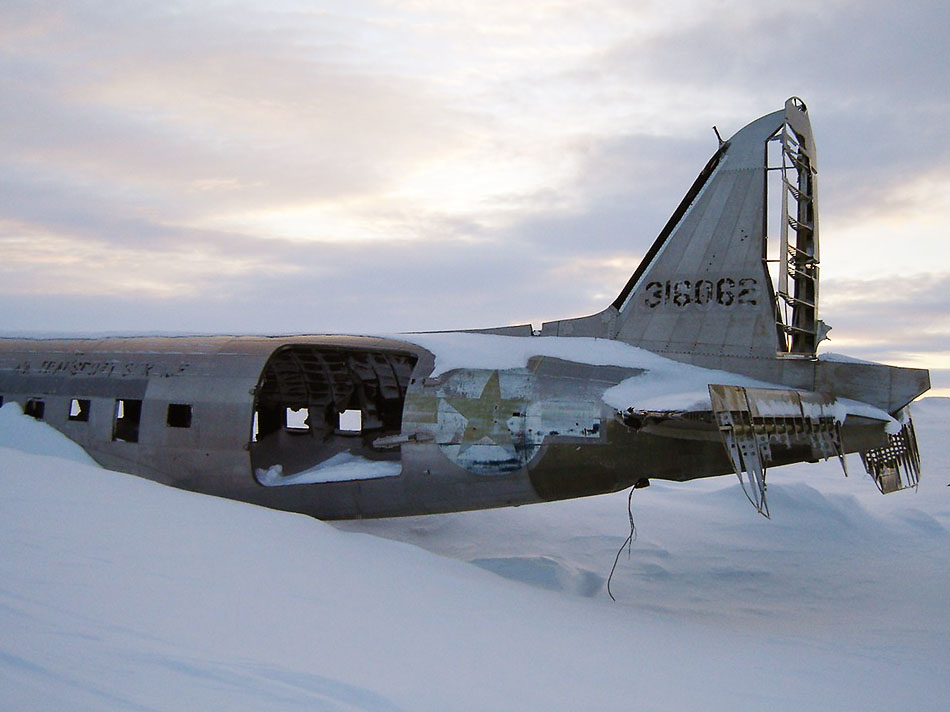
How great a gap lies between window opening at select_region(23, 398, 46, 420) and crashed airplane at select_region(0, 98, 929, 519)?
0.03 meters

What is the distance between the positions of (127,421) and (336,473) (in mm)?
6244

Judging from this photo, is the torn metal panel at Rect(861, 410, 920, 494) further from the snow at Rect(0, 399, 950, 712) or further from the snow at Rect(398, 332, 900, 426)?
the snow at Rect(0, 399, 950, 712)

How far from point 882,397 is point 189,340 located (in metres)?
10.4

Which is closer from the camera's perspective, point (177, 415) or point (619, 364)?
point (619, 364)

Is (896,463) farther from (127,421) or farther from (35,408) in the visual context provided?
(127,421)

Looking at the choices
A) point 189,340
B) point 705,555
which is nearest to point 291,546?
point 189,340

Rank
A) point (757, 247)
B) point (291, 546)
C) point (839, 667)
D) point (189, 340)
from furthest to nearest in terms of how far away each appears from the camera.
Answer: point (189, 340) < point (757, 247) < point (291, 546) < point (839, 667)

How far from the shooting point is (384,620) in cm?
717

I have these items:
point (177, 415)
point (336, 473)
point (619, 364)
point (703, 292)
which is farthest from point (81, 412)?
point (703, 292)

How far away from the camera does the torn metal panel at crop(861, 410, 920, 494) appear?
36.0 feet

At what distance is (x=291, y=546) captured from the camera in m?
8.85

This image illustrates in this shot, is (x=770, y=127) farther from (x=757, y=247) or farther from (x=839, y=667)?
(x=839, y=667)

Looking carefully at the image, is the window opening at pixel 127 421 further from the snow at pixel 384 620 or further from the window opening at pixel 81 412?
the snow at pixel 384 620

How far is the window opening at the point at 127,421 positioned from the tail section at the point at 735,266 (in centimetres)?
777
